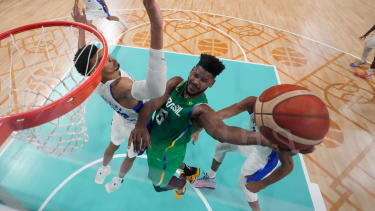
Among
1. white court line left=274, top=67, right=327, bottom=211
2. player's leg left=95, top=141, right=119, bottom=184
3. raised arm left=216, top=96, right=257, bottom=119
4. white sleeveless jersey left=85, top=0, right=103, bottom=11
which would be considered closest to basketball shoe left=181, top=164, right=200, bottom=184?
player's leg left=95, top=141, right=119, bottom=184

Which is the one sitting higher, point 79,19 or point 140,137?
point 79,19

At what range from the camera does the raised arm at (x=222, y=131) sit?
1.12 meters

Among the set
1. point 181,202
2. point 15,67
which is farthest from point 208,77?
point 15,67

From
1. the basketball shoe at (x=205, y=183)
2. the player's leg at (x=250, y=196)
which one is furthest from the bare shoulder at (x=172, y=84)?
the basketball shoe at (x=205, y=183)

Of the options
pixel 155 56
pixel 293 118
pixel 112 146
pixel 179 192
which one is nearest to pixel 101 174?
pixel 112 146

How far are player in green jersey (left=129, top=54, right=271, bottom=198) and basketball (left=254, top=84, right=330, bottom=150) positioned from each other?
90 mm

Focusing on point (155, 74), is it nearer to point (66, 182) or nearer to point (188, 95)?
point (188, 95)

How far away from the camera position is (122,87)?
1273 millimetres

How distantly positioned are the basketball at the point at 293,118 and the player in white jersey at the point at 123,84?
0.59 meters

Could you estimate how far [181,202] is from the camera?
1.92 m

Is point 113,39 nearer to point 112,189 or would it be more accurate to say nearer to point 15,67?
point 15,67

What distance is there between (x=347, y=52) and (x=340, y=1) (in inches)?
142

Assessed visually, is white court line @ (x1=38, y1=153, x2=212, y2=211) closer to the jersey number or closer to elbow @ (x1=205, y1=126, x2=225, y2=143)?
the jersey number

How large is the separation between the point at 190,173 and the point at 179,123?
72 centimetres
